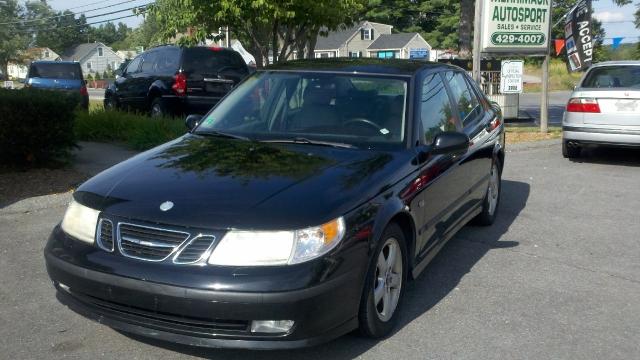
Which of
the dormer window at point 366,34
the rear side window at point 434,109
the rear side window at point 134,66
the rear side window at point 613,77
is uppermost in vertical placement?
the dormer window at point 366,34

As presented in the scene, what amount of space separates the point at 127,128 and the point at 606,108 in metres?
7.58

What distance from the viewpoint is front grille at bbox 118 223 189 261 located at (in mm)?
3383

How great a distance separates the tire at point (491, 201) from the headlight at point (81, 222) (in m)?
3.94

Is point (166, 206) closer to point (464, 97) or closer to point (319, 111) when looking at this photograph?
point (319, 111)

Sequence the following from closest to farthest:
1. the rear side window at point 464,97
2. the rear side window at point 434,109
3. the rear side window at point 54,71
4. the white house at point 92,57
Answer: the rear side window at point 434,109
the rear side window at point 464,97
the rear side window at point 54,71
the white house at point 92,57

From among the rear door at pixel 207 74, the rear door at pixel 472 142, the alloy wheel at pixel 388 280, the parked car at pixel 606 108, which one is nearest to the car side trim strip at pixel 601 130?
the parked car at pixel 606 108

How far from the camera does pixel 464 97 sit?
6148 millimetres

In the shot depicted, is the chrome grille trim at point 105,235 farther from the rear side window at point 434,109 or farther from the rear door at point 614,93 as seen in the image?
the rear door at point 614,93

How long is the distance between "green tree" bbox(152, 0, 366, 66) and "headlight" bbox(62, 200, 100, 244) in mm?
7491

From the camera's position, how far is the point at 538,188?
8.74 metres

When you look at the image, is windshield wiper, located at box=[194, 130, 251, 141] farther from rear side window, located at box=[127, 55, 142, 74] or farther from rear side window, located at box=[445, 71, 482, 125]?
rear side window, located at box=[127, 55, 142, 74]

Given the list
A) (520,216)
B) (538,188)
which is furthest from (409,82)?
(538,188)

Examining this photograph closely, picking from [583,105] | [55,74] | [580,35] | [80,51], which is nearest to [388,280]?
[583,105]

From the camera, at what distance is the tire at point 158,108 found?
42.7 ft
